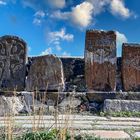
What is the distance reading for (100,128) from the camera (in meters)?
4.98

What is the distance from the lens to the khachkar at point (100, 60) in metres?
8.59

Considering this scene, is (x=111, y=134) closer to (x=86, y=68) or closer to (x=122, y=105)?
(x=122, y=105)

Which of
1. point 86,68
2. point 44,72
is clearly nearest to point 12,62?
point 44,72

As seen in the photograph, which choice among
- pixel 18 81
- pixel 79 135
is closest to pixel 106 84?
pixel 18 81

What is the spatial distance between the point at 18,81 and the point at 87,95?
1.67 meters

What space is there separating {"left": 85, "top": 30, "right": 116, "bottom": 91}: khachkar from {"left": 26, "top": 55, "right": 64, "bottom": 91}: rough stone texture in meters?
0.65

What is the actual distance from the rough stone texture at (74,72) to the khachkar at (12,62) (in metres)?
1.31

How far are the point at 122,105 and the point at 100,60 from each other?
1.38 m

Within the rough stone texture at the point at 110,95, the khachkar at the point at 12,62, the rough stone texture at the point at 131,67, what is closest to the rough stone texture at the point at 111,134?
the rough stone texture at the point at 110,95

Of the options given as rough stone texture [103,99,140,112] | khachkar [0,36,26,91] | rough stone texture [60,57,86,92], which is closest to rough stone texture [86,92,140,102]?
rough stone texture [103,99,140,112]

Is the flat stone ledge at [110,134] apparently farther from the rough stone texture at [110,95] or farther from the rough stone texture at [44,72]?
the rough stone texture at [44,72]

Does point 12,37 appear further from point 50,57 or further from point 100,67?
point 100,67

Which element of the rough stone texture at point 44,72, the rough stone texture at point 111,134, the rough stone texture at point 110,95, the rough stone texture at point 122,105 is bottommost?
the rough stone texture at point 111,134

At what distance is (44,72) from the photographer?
28.2 feet
